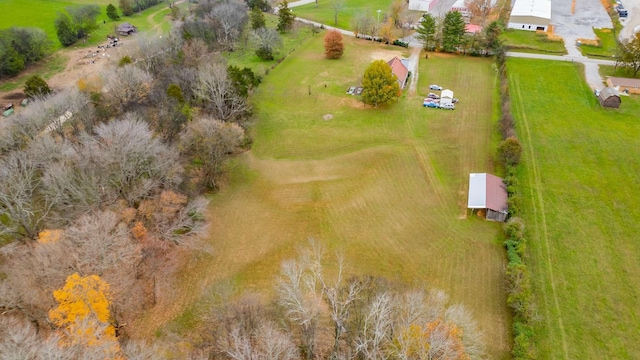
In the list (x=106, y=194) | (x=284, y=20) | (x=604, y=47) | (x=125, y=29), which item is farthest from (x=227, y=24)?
(x=604, y=47)

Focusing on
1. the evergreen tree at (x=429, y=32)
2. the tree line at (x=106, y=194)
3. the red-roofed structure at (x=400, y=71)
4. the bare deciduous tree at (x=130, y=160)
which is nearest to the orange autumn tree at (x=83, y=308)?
the tree line at (x=106, y=194)

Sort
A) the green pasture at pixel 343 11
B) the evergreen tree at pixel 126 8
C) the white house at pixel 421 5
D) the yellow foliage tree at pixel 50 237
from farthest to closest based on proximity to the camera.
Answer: the evergreen tree at pixel 126 8, the white house at pixel 421 5, the green pasture at pixel 343 11, the yellow foliage tree at pixel 50 237

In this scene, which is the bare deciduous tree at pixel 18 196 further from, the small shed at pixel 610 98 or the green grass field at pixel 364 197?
the small shed at pixel 610 98

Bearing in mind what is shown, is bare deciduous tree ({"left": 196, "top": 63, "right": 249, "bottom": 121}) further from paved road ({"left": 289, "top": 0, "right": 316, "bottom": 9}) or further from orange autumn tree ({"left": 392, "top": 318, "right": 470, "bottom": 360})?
paved road ({"left": 289, "top": 0, "right": 316, "bottom": 9})

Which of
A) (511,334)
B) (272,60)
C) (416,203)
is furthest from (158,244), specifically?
(272,60)

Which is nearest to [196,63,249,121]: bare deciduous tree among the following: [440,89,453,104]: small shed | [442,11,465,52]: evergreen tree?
[440,89,453,104]: small shed

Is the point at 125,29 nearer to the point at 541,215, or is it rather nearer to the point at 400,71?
the point at 400,71

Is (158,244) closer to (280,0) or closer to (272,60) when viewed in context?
(272,60)

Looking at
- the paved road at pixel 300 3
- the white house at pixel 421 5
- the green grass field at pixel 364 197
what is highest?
the white house at pixel 421 5
